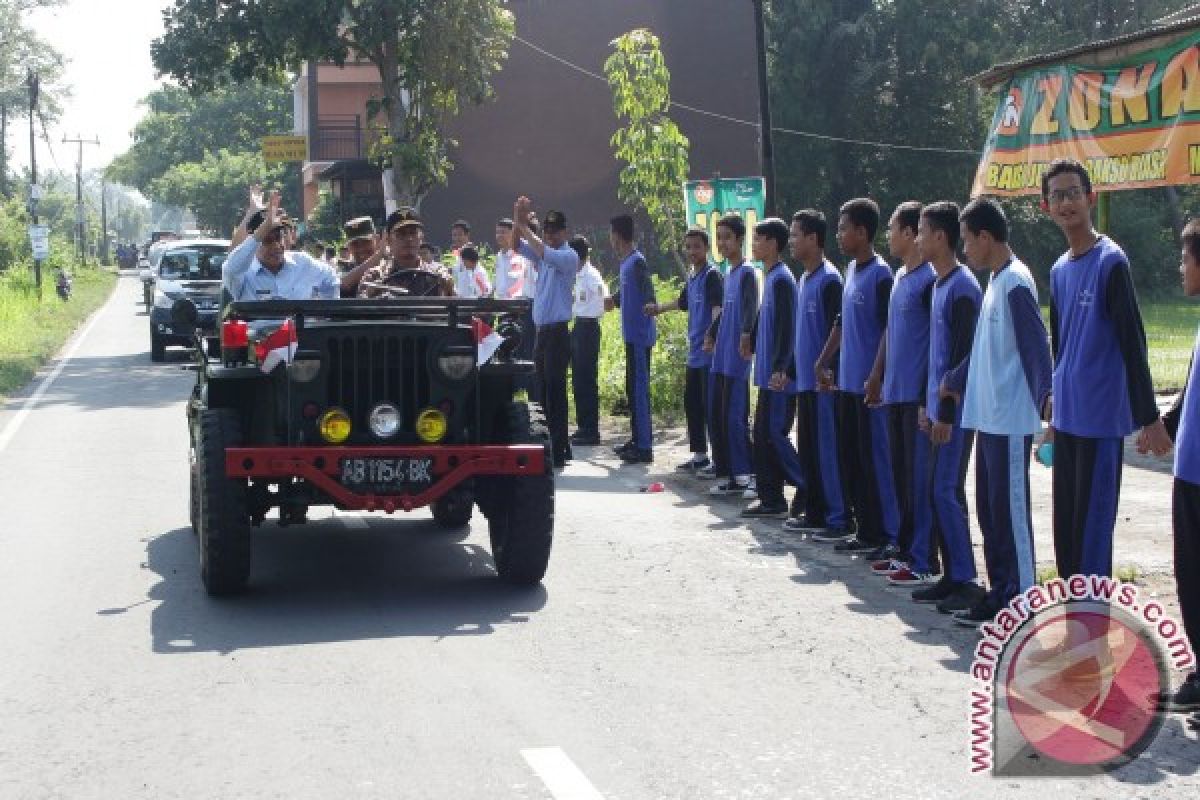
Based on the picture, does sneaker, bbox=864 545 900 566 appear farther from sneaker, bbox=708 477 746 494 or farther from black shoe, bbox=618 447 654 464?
black shoe, bbox=618 447 654 464

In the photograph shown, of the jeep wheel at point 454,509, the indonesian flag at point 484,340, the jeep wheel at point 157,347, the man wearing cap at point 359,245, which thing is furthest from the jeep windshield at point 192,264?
the indonesian flag at point 484,340

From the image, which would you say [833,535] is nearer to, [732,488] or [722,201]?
[732,488]

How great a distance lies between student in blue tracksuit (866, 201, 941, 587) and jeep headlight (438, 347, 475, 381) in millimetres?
2214

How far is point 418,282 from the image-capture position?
1049cm

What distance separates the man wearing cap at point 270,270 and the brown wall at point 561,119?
3221 cm

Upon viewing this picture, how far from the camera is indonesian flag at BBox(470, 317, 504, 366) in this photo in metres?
8.59

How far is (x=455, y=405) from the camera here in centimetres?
859

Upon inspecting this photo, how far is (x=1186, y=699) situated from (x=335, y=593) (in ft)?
14.2

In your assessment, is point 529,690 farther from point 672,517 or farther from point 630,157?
point 630,157

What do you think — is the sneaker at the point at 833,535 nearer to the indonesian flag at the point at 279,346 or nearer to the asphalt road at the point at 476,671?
the asphalt road at the point at 476,671

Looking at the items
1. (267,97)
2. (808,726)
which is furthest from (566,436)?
(267,97)

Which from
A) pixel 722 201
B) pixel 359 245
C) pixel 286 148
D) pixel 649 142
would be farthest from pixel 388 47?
pixel 359 245

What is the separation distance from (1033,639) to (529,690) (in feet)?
7.46

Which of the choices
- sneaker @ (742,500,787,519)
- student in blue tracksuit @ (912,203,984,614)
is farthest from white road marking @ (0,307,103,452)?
student in blue tracksuit @ (912,203,984,614)
